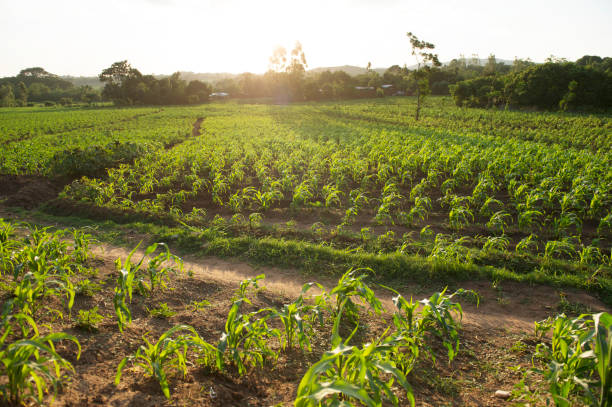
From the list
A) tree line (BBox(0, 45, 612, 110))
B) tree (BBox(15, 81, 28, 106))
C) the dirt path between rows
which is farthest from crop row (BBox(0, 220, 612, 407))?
tree (BBox(15, 81, 28, 106))

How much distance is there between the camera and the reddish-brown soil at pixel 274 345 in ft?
8.07

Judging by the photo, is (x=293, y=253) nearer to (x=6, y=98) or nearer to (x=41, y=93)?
(x=6, y=98)

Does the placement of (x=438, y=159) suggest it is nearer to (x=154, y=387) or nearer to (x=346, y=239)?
(x=346, y=239)

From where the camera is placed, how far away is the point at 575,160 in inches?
425

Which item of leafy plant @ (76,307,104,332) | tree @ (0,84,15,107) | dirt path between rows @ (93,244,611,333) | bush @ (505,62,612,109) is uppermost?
tree @ (0,84,15,107)

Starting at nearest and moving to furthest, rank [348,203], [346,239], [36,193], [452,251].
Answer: [452,251] → [346,239] → [348,203] → [36,193]

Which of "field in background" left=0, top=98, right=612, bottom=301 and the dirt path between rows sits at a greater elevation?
"field in background" left=0, top=98, right=612, bottom=301

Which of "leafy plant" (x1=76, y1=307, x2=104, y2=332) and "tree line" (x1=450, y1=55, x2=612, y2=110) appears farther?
"tree line" (x1=450, y1=55, x2=612, y2=110)

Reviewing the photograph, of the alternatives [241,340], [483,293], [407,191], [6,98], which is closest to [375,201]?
[407,191]

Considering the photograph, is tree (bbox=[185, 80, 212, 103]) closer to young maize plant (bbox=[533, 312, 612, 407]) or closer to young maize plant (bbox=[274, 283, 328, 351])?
young maize plant (bbox=[274, 283, 328, 351])

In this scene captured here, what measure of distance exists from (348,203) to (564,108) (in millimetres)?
34883

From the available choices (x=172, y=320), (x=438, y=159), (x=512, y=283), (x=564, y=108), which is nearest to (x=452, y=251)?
(x=512, y=283)

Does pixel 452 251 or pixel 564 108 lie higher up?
pixel 564 108

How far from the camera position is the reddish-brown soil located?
2.46 meters
